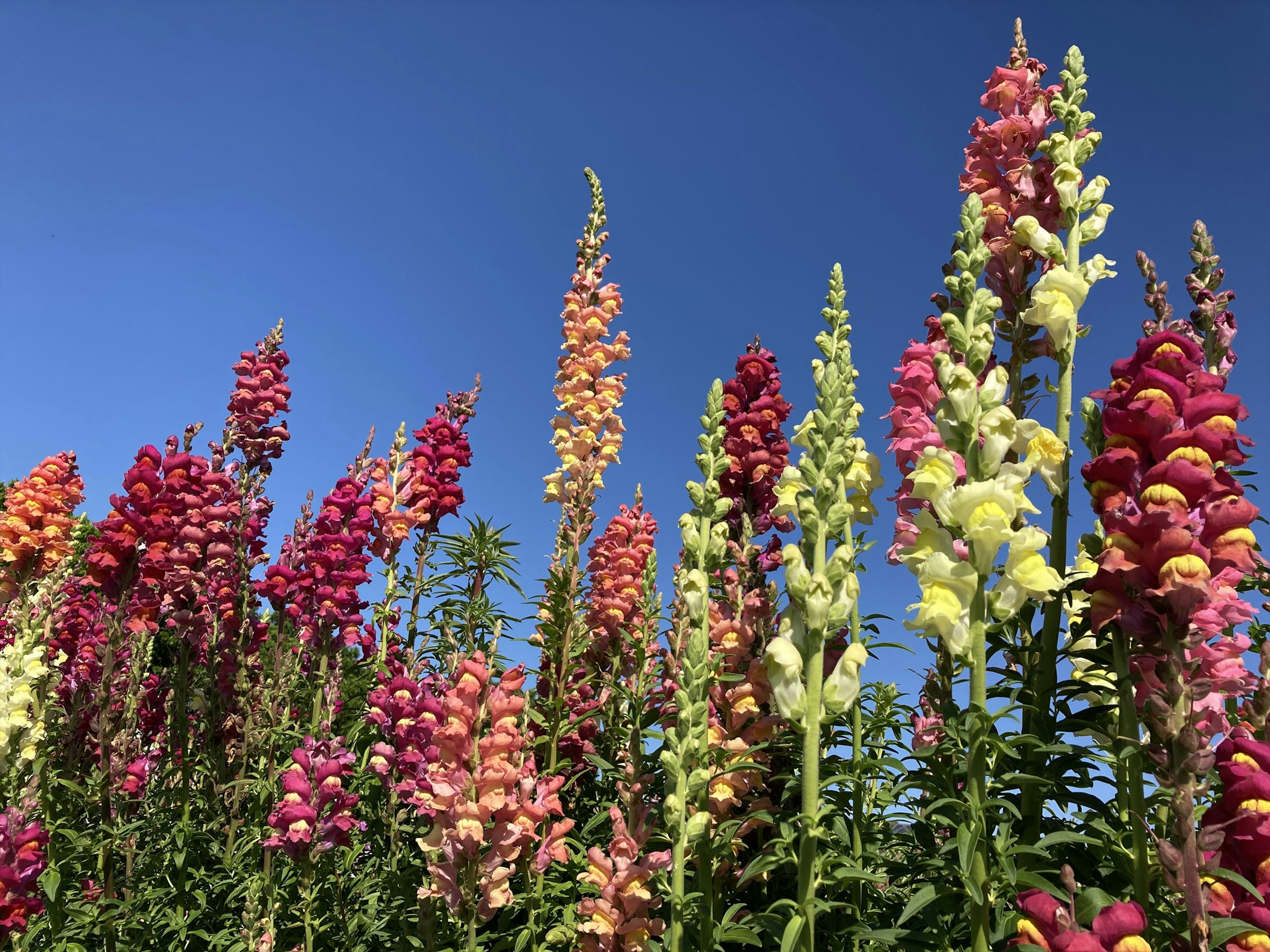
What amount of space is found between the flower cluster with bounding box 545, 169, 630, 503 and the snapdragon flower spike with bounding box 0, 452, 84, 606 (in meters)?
6.08

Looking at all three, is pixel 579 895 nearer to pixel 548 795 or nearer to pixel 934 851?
pixel 548 795

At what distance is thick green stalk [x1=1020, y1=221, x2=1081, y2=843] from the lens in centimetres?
337

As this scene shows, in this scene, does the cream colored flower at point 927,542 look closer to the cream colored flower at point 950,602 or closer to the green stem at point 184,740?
the cream colored flower at point 950,602

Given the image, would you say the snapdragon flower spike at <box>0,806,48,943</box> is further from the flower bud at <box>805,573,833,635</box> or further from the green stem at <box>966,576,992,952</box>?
the green stem at <box>966,576,992,952</box>

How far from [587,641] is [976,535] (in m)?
3.57

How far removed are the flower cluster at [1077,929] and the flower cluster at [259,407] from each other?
8.32 metres

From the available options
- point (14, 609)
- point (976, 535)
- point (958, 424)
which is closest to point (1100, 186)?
point (958, 424)

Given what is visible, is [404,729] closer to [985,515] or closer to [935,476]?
[935,476]

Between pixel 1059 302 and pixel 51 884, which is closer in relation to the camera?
pixel 1059 302

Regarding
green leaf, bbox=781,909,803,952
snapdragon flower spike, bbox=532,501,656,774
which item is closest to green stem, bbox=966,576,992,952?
green leaf, bbox=781,909,803,952

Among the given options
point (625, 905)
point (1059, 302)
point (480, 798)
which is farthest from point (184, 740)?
point (1059, 302)

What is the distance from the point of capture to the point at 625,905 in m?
4.04

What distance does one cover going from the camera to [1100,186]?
13.9ft

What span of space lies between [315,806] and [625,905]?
2.48m
